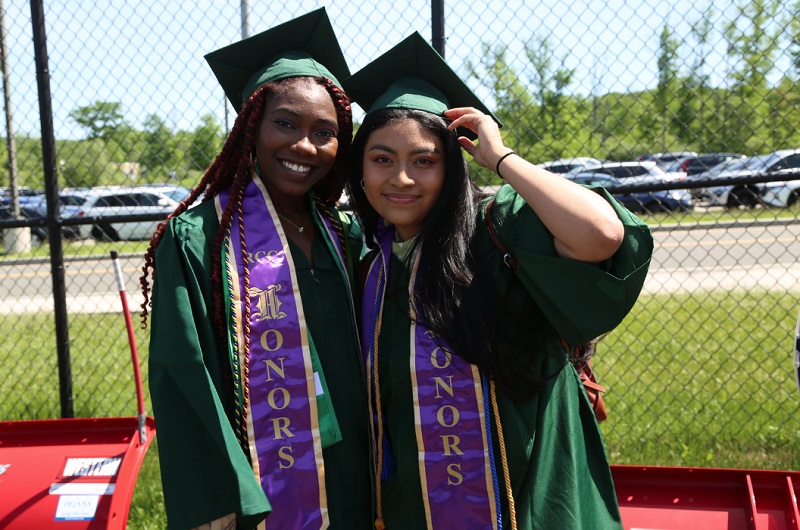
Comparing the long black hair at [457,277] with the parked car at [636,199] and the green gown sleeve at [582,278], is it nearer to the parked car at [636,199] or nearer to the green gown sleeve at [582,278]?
the green gown sleeve at [582,278]

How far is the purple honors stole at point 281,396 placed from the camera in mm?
2150

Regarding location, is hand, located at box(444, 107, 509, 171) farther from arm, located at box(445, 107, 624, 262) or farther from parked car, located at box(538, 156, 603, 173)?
parked car, located at box(538, 156, 603, 173)

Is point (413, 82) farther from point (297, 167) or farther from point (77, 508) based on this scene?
point (77, 508)

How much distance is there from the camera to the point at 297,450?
218cm

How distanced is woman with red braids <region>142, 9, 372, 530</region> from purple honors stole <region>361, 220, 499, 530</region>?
257 millimetres

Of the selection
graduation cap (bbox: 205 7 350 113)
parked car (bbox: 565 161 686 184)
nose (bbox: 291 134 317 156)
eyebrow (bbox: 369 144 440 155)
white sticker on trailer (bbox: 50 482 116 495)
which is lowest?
white sticker on trailer (bbox: 50 482 116 495)

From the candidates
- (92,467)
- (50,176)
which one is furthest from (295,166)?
(50,176)

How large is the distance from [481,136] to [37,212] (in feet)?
25.6

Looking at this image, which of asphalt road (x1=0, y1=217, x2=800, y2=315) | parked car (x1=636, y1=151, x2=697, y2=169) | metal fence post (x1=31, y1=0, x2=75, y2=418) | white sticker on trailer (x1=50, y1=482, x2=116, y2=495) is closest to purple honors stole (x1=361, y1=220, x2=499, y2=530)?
white sticker on trailer (x1=50, y1=482, x2=116, y2=495)

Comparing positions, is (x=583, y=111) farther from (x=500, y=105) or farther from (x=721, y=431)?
(x=721, y=431)

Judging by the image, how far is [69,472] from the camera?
325 cm

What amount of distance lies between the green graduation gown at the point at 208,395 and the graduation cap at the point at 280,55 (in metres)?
0.46

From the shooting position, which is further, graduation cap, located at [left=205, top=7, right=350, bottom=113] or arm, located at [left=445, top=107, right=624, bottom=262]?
graduation cap, located at [left=205, top=7, right=350, bottom=113]

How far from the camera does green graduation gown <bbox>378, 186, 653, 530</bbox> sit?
6.35 feet
